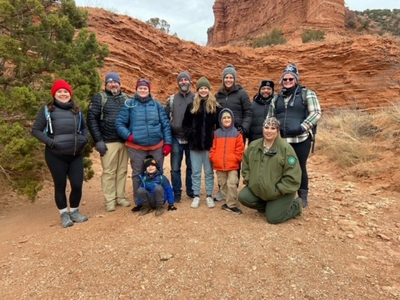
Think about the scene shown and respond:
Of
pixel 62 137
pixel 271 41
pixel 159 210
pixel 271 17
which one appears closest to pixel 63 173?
pixel 62 137

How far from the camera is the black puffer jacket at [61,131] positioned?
11.9 ft

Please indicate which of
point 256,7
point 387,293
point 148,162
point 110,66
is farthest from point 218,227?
point 256,7

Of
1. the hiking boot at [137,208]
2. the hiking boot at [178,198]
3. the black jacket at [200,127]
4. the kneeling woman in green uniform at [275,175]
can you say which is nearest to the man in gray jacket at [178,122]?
the hiking boot at [178,198]

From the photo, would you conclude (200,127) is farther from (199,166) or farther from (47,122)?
(47,122)

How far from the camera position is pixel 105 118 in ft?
14.3

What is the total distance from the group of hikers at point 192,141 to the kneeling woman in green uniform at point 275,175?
0.04 ft

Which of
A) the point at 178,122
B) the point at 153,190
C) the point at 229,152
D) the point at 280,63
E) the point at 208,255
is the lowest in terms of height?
the point at 208,255

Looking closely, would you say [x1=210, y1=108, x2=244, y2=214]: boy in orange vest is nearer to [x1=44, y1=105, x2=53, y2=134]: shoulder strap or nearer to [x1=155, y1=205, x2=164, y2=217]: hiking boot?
[x1=155, y1=205, x2=164, y2=217]: hiking boot

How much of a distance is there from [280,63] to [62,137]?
17615mm

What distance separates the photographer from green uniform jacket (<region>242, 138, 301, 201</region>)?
362 centimetres

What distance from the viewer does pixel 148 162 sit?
419 cm

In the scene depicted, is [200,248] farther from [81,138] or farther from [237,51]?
[237,51]

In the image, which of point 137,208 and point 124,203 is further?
point 124,203

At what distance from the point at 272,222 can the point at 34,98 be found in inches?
141
